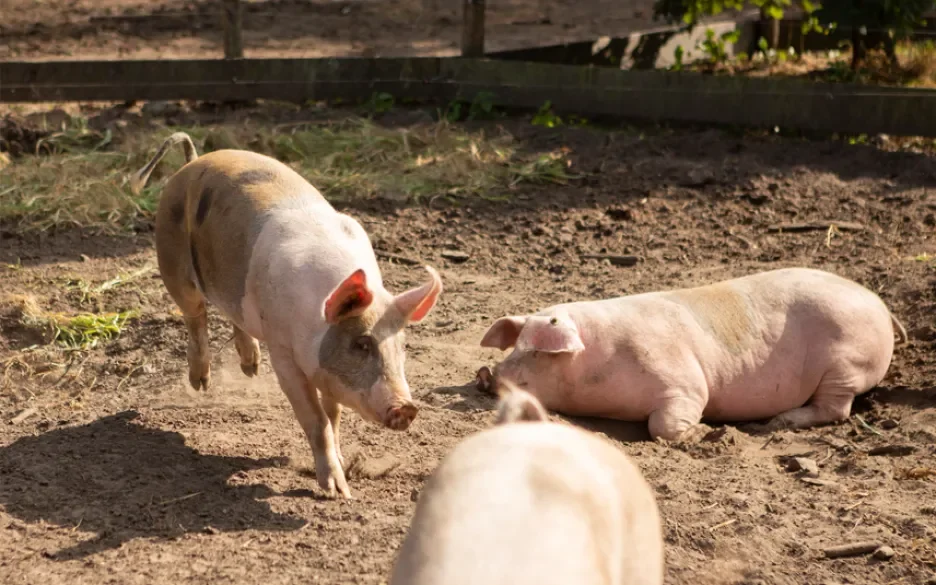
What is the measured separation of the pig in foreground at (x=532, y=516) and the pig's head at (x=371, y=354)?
52.9 inches

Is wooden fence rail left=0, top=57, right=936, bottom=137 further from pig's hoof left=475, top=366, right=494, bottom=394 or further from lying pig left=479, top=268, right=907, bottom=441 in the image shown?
pig's hoof left=475, top=366, right=494, bottom=394

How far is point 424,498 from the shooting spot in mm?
1933

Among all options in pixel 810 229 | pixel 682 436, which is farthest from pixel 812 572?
pixel 810 229

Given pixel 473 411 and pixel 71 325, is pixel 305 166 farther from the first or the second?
pixel 473 411

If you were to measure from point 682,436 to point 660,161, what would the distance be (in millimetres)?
3326

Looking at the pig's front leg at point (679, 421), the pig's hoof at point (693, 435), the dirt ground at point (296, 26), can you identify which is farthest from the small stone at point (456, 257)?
the dirt ground at point (296, 26)

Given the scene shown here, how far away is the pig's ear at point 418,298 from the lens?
3586mm

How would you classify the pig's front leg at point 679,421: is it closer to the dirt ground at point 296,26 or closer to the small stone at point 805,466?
the small stone at point 805,466

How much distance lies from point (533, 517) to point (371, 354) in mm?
1822

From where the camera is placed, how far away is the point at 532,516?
5.97ft

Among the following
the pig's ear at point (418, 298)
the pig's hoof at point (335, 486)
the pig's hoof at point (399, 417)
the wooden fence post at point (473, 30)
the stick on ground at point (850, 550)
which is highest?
the wooden fence post at point (473, 30)

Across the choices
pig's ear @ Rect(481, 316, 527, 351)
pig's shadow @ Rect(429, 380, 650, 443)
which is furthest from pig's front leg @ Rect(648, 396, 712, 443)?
pig's ear @ Rect(481, 316, 527, 351)

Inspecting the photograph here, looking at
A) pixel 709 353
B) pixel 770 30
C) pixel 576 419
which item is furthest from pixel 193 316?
pixel 770 30

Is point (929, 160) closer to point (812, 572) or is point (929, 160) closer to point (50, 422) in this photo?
point (812, 572)
